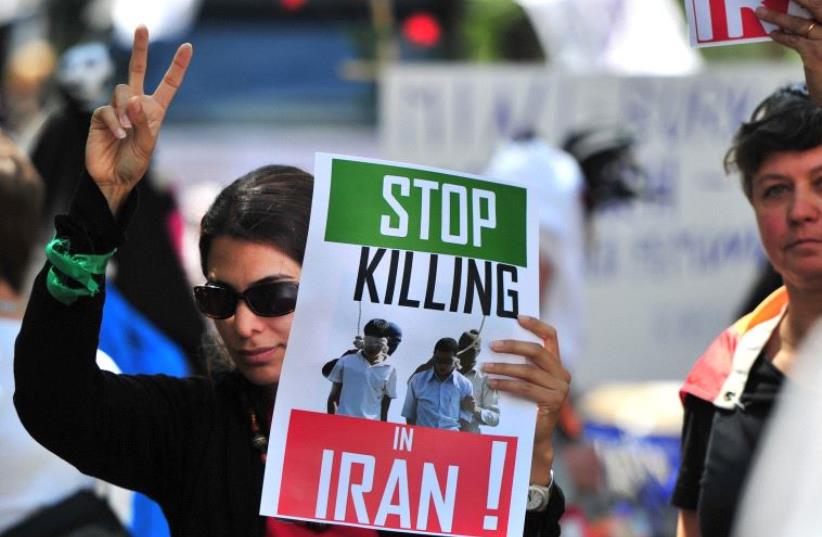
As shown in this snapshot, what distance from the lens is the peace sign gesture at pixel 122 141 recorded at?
251 centimetres

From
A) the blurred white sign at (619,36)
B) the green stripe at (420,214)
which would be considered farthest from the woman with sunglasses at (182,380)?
the blurred white sign at (619,36)

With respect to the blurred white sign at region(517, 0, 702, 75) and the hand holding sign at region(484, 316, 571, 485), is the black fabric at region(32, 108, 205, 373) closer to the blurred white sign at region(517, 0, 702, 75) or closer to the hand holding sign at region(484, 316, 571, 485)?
the hand holding sign at region(484, 316, 571, 485)

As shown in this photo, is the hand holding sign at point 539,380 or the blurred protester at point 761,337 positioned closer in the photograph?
the hand holding sign at point 539,380

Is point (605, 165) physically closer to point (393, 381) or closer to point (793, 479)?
point (393, 381)

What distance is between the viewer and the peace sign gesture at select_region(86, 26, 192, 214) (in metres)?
2.51

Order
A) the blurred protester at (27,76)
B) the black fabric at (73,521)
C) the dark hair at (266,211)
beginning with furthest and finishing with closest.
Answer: the blurred protester at (27,76), the black fabric at (73,521), the dark hair at (266,211)

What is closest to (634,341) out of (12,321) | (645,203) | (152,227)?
(645,203)

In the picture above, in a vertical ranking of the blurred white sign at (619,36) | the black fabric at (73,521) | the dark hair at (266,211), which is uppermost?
the blurred white sign at (619,36)

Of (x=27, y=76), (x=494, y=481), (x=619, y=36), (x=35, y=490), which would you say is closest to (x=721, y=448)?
(x=494, y=481)

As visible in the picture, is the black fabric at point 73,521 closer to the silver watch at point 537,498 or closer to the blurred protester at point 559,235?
the silver watch at point 537,498

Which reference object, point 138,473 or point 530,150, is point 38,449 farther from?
point 530,150

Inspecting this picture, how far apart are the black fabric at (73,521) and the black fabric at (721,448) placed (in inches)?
48.7

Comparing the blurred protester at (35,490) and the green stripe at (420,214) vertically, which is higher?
the green stripe at (420,214)

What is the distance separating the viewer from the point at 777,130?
3068mm
